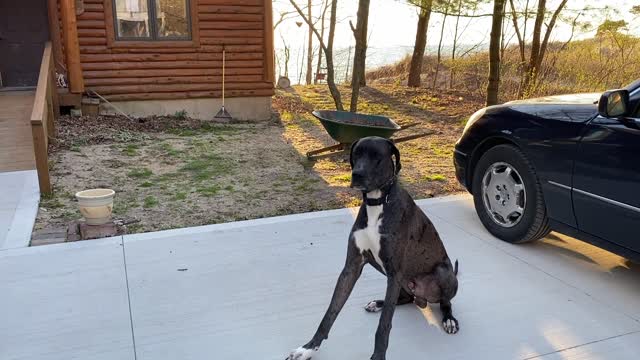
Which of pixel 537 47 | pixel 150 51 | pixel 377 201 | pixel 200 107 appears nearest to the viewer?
pixel 377 201

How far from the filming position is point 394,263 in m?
2.50

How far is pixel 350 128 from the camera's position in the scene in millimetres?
6562

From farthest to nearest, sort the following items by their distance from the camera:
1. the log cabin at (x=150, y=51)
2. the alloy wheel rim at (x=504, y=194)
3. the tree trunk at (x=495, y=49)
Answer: the tree trunk at (x=495, y=49)
the log cabin at (x=150, y=51)
the alloy wheel rim at (x=504, y=194)

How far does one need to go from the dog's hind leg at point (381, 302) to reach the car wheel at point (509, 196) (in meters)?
1.28

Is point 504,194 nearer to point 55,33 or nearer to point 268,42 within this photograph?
point 268,42

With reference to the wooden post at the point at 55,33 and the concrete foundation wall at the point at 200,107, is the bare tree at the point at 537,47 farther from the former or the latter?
the wooden post at the point at 55,33

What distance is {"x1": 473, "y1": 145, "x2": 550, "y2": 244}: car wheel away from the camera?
383cm

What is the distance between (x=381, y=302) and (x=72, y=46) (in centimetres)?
812

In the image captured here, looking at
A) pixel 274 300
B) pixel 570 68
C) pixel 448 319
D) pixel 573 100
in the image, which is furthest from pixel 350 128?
pixel 570 68

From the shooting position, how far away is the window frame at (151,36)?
9.47 metres

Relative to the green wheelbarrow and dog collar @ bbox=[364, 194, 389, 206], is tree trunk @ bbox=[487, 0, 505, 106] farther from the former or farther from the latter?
dog collar @ bbox=[364, 194, 389, 206]

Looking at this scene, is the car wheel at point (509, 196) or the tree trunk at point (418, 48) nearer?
the car wheel at point (509, 196)

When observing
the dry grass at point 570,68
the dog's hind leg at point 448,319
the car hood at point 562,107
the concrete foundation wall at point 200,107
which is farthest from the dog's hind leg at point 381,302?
the dry grass at point 570,68

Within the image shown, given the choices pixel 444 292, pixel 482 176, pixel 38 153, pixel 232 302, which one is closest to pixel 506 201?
pixel 482 176
